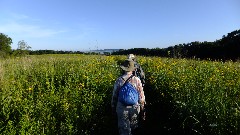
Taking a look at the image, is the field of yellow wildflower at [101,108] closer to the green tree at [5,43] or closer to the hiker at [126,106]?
the hiker at [126,106]

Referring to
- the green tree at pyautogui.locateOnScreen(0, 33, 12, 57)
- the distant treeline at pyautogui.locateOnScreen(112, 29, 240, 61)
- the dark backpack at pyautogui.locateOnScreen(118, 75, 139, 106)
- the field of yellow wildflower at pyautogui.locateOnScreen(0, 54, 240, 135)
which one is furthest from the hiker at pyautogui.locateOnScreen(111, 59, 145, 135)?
the green tree at pyautogui.locateOnScreen(0, 33, 12, 57)

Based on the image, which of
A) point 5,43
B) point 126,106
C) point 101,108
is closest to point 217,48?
point 101,108

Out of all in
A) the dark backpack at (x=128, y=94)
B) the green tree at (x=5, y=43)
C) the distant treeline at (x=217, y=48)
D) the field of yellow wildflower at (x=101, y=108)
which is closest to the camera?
the field of yellow wildflower at (x=101, y=108)

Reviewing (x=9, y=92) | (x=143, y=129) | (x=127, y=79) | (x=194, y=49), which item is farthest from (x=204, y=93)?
(x=194, y=49)

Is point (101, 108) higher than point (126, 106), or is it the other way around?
point (126, 106)

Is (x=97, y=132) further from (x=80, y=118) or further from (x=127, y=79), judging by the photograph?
(x=127, y=79)

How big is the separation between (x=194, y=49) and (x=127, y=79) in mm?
36000

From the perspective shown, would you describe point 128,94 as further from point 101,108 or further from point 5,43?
point 5,43

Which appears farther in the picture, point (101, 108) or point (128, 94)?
point (101, 108)

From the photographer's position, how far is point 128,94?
6.61 meters

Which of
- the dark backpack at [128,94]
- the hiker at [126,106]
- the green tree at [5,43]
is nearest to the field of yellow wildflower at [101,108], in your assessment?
the hiker at [126,106]

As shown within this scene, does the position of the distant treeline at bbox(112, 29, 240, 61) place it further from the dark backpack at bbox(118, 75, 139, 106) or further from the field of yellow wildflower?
the dark backpack at bbox(118, 75, 139, 106)

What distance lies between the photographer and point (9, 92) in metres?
7.46

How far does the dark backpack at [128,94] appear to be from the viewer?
6.60 m
